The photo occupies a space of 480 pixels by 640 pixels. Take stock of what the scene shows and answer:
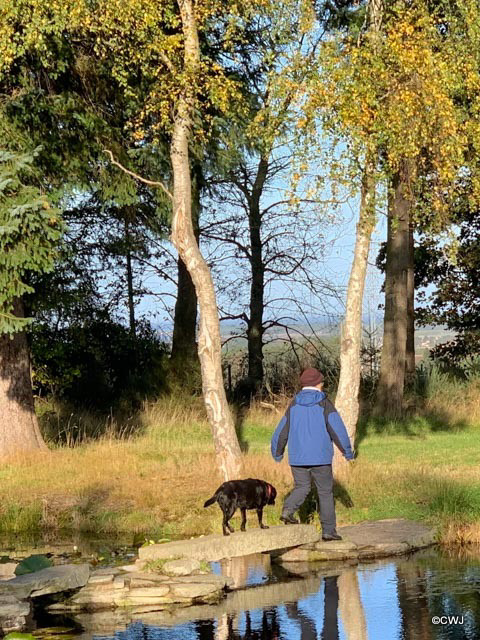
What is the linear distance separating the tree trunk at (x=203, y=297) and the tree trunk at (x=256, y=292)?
13.9m

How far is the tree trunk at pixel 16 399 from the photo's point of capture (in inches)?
866

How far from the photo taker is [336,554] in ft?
43.3

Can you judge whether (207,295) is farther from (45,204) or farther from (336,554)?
(336,554)

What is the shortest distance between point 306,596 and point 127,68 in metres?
13.1

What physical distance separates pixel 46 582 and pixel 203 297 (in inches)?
309

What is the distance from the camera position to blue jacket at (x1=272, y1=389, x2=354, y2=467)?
13.1 metres

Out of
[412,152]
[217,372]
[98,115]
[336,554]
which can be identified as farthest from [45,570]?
[98,115]

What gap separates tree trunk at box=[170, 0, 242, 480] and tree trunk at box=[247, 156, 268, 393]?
1389 centimetres

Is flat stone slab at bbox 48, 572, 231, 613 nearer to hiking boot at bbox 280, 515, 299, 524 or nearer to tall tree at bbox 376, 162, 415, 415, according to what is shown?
hiking boot at bbox 280, 515, 299, 524

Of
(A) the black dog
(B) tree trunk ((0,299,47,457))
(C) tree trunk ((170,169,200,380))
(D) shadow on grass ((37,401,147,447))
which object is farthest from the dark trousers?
(C) tree trunk ((170,169,200,380))

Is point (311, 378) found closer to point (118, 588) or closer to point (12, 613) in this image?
point (118, 588)

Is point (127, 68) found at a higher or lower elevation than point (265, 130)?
higher

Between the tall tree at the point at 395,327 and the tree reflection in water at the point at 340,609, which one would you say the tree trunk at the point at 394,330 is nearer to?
the tall tree at the point at 395,327

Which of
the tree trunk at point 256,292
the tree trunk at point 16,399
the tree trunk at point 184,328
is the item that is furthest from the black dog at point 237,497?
the tree trunk at point 256,292
